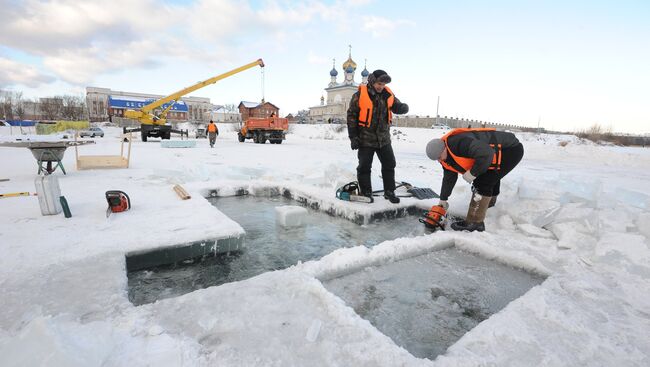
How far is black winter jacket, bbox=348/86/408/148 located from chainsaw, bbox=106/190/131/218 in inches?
109

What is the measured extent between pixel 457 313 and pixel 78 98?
9272 cm

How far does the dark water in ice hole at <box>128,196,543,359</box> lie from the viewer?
6.15 ft

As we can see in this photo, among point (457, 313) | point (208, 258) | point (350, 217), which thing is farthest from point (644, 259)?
point (208, 258)

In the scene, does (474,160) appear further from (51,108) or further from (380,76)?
(51,108)

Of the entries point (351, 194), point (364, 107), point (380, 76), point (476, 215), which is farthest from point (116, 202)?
point (476, 215)

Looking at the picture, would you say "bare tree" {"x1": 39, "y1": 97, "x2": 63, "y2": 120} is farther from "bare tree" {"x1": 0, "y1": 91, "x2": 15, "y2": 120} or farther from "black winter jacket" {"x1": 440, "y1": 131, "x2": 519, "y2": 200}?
"black winter jacket" {"x1": 440, "y1": 131, "x2": 519, "y2": 200}

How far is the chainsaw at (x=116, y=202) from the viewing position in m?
3.29

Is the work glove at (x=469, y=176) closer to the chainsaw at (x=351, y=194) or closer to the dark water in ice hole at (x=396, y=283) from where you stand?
the dark water in ice hole at (x=396, y=283)

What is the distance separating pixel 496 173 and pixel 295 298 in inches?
105

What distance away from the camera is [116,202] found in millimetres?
3324

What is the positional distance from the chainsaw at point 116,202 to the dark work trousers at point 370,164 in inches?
112

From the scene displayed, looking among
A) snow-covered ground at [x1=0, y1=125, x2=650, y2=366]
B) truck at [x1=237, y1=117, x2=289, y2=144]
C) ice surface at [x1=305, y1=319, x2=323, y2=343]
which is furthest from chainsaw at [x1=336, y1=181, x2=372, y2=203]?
truck at [x1=237, y1=117, x2=289, y2=144]

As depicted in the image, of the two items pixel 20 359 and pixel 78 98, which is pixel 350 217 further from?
pixel 78 98

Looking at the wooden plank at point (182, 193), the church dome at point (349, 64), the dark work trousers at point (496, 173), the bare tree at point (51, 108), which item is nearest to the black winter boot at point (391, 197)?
the dark work trousers at point (496, 173)
